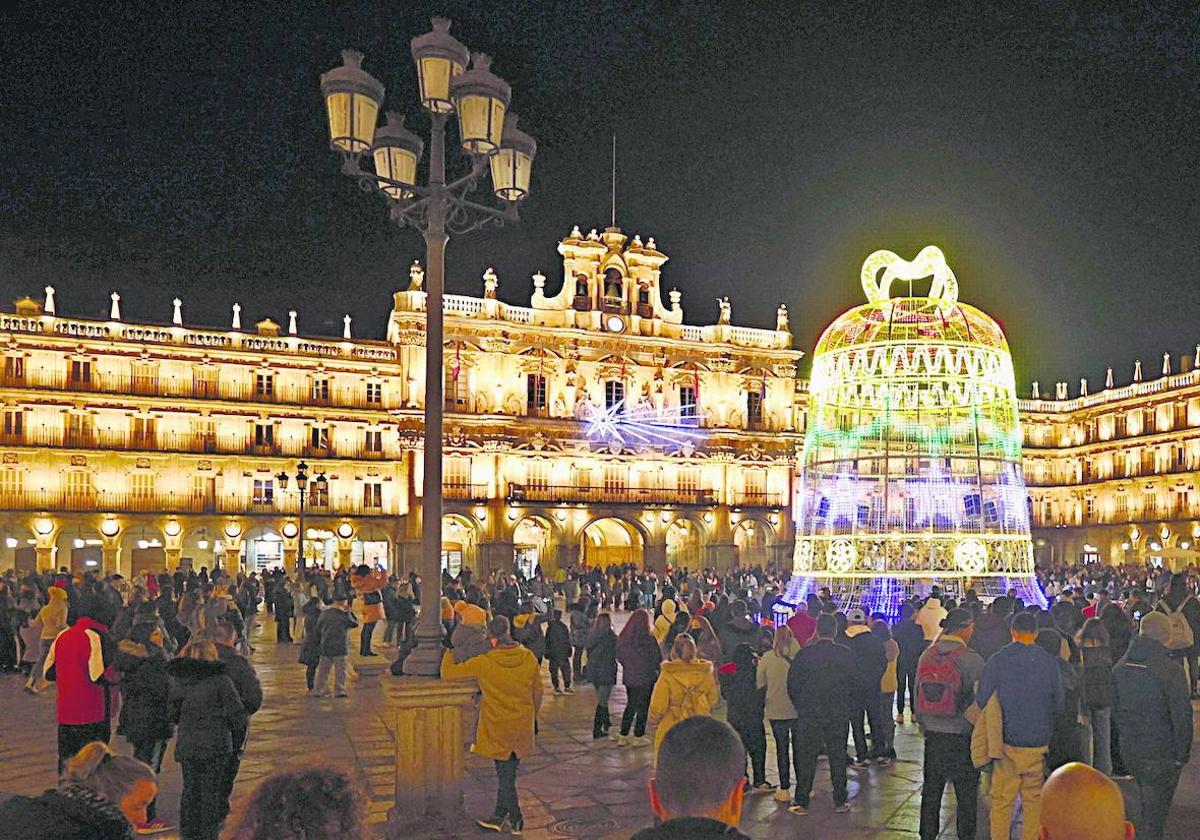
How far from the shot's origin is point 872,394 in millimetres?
19438

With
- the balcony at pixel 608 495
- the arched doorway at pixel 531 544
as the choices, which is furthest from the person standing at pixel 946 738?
the arched doorway at pixel 531 544

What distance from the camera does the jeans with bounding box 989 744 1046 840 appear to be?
613 cm

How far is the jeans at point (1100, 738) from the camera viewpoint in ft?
27.8

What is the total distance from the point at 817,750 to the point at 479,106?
536cm

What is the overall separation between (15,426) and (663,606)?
35.5 metres

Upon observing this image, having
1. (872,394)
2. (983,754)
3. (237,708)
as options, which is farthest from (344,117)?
(872,394)

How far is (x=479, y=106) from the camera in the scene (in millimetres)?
7832

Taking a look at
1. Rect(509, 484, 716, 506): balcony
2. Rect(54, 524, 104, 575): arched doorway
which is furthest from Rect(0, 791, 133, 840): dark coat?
Rect(54, 524, 104, 575): arched doorway

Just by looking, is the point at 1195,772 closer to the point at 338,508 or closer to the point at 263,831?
the point at 263,831

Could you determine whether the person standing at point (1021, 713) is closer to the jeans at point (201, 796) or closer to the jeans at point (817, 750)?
the jeans at point (817, 750)

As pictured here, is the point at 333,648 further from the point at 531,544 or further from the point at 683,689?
the point at 531,544

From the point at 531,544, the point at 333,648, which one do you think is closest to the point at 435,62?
the point at 333,648

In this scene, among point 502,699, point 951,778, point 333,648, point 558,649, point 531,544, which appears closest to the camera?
point 951,778

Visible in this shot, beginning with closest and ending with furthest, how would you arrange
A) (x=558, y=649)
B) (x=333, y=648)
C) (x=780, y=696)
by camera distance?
1. (x=780, y=696)
2. (x=333, y=648)
3. (x=558, y=649)
